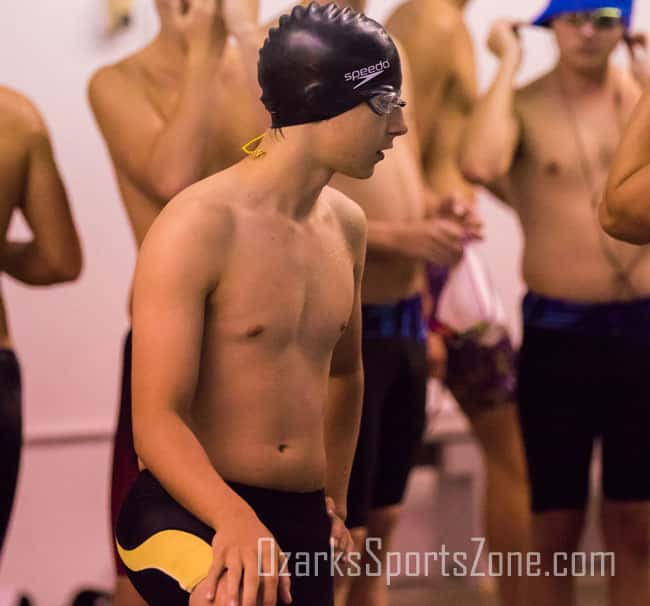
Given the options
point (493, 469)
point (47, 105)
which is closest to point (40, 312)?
point (47, 105)

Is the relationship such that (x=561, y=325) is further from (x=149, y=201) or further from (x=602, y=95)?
(x=149, y=201)

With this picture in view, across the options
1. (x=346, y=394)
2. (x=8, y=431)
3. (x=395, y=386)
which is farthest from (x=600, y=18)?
(x=8, y=431)

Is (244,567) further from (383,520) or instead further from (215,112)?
(383,520)

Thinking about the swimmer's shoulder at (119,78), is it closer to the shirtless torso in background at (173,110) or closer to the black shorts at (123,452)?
the shirtless torso in background at (173,110)

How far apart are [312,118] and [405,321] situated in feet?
3.25

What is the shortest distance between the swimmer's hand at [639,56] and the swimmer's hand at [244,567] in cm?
150

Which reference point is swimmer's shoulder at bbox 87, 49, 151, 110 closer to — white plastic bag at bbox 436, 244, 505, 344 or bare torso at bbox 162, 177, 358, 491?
bare torso at bbox 162, 177, 358, 491

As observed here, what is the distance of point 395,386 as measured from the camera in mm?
2523

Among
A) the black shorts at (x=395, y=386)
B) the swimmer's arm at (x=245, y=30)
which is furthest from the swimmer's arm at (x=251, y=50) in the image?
the black shorts at (x=395, y=386)

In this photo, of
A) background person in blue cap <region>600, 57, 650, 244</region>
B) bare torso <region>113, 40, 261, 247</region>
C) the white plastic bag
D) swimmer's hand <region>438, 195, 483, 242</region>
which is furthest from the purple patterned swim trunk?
background person in blue cap <region>600, 57, 650, 244</region>

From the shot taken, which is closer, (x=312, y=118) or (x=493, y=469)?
(x=312, y=118)

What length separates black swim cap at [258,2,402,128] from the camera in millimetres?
1556

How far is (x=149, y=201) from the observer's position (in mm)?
2256

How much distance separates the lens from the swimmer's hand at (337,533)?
5.67ft
